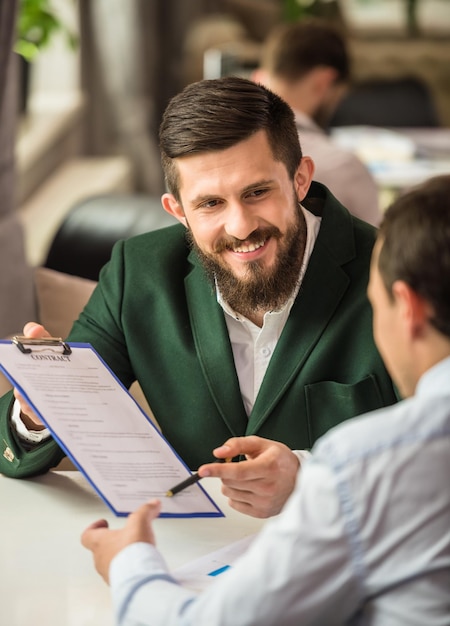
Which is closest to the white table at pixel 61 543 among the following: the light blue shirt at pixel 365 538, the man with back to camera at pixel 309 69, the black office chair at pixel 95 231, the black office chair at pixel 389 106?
the light blue shirt at pixel 365 538

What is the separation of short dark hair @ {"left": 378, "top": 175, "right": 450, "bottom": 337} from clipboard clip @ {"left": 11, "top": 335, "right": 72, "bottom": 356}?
2.27 ft

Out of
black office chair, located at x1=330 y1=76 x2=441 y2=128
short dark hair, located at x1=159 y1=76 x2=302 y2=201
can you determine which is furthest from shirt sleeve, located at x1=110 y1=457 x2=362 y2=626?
black office chair, located at x1=330 y1=76 x2=441 y2=128

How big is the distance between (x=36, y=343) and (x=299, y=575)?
29.2 inches

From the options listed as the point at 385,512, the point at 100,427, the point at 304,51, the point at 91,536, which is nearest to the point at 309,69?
the point at 304,51

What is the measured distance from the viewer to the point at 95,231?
9.93 feet

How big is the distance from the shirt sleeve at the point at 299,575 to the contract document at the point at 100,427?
0.46 meters

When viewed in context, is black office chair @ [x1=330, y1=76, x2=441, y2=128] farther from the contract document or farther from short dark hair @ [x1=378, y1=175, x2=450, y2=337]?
short dark hair @ [x1=378, y1=175, x2=450, y2=337]

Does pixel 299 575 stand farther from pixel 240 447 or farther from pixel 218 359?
pixel 218 359

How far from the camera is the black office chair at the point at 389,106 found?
614cm

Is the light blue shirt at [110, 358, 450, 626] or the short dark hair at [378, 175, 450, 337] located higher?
the short dark hair at [378, 175, 450, 337]

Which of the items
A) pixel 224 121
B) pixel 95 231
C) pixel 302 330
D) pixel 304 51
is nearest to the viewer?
pixel 224 121

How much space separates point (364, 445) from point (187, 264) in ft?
3.54

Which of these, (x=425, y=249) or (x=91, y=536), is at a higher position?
(x=425, y=249)

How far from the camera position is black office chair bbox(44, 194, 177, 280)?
9.80 feet
